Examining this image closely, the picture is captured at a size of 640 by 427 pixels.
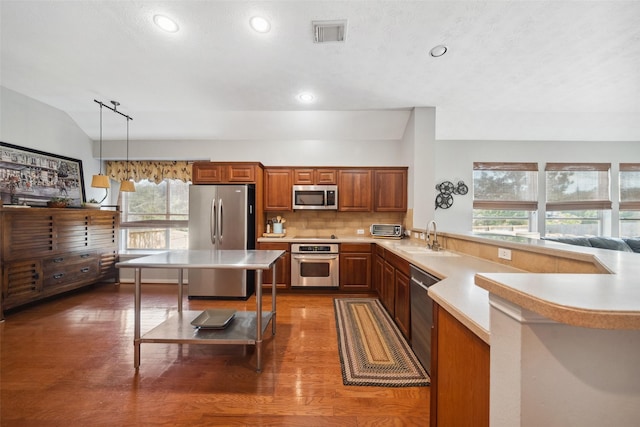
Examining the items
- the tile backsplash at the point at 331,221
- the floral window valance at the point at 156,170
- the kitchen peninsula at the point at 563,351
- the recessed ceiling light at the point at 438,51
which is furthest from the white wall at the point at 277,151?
the kitchen peninsula at the point at 563,351

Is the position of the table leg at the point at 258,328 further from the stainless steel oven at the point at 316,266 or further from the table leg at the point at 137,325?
the stainless steel oven at the point at 316,266

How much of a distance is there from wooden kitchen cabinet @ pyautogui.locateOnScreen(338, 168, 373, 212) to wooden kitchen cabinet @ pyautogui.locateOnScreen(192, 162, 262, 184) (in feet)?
4.92

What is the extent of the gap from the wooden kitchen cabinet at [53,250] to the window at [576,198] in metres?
8.31

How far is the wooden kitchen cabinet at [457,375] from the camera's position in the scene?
32.0 inches

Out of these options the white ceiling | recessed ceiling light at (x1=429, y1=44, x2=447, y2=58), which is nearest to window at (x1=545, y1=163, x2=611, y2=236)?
the white ceiling

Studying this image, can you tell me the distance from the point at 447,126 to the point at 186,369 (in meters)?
5.11

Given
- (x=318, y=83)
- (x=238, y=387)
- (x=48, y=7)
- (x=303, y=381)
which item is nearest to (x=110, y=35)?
(x=48, y=7)

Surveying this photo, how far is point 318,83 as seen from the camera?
2938mm

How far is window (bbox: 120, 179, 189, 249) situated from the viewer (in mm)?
4672

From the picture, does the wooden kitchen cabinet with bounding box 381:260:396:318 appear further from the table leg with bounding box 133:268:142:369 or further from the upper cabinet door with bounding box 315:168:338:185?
the table leg with bounding box 133:268:142:369

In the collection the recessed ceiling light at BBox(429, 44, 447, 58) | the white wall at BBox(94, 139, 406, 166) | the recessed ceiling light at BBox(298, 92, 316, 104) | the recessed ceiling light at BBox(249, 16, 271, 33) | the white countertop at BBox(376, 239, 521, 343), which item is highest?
the recessed ceiling light at BBox(249, 16, 271, 33)

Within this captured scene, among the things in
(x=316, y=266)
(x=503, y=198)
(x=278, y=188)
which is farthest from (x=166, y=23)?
(x=503, y=198)

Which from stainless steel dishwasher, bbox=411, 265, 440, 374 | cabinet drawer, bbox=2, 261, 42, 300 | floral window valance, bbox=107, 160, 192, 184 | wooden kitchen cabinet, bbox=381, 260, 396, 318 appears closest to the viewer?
stainless steel dishwasher, bbox=411, 265, 440, 374

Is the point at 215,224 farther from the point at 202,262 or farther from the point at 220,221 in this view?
the point at 202,262
